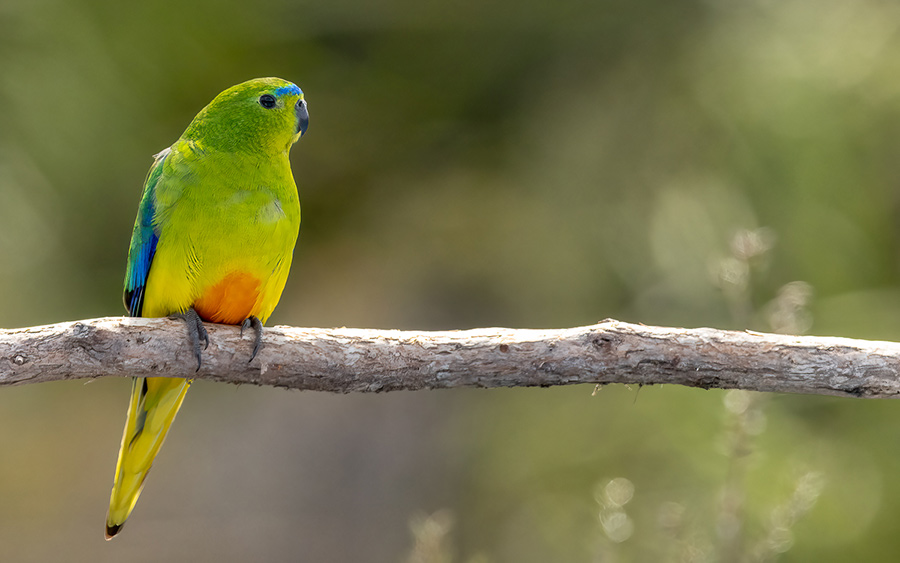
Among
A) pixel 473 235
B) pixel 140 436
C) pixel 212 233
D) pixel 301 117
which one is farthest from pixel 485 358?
pixel 473 235

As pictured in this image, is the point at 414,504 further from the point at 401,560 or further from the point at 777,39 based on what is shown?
the point at 777,39

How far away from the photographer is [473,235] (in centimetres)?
561

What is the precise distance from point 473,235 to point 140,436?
130 inches

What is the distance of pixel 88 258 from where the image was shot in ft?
16.8

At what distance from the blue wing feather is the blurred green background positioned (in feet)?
7.89

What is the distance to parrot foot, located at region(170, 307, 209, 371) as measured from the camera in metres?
2.24

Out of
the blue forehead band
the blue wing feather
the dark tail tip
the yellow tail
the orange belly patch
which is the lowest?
the dark tail tip

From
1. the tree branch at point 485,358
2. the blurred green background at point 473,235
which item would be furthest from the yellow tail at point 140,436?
the blurred green background at point 473,235

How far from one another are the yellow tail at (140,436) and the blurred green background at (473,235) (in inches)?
83.3

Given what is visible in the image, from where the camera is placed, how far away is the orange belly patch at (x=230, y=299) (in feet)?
8.22

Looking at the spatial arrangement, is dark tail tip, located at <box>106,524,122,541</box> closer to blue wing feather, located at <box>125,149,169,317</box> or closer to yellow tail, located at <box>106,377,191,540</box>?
yellow tail, located at <box>106,377,191,540</box>

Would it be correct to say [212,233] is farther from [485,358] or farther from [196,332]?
[485,358]

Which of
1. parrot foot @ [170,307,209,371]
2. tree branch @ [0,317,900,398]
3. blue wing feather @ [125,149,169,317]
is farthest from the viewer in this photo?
blue wing feather @ [125,149,169,317]

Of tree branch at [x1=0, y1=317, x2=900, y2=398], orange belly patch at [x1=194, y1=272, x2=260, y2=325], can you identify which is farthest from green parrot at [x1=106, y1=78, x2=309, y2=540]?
tree branch at [x1=0, y1=317, x2=900, y2=398]
